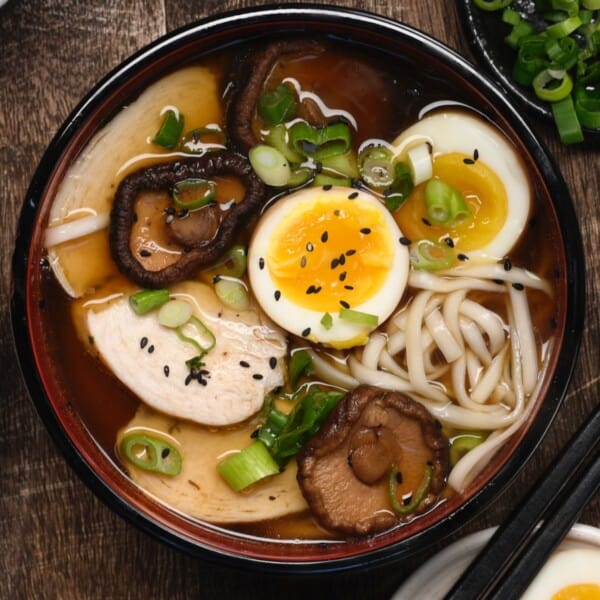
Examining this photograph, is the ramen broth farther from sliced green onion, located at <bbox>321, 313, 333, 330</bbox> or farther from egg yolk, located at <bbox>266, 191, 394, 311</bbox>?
sliced green onion, located at <bbox>321, 313, 333, 330</bbox>

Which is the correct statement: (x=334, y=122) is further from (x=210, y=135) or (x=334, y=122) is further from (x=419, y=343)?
(x=419, y=343)

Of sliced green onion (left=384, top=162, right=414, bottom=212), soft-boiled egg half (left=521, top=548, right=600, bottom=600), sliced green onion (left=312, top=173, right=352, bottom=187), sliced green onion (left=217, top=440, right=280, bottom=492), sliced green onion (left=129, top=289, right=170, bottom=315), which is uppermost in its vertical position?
sliced green onion (left=312, top=173, right=352, bottom=187)

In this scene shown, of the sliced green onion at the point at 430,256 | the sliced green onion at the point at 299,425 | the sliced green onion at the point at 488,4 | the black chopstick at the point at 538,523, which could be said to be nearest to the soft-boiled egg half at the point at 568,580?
the black chopstick at the point at 538,523

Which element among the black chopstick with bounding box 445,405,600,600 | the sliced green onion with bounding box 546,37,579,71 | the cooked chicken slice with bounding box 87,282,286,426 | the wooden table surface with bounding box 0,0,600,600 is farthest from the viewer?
the sliced green onion with bounding box 546,37,579,71

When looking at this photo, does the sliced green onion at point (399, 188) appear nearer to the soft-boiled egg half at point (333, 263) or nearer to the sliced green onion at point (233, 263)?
the soft-boiled egg half at point (333, 263)

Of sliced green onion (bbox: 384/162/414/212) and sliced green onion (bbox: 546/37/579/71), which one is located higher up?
sliced green onion (bbox: 546/37/579/71)

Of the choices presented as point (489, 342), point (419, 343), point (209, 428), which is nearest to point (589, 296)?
point (489, 342)

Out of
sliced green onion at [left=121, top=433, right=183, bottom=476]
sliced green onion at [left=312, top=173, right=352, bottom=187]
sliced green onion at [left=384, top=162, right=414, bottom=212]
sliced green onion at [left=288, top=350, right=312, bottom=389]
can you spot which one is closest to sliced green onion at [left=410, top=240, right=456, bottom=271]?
sliced green onion at [left=384, top=162, right=414, bottom=212]
